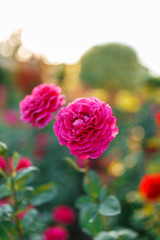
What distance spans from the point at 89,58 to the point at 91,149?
20.8 feet

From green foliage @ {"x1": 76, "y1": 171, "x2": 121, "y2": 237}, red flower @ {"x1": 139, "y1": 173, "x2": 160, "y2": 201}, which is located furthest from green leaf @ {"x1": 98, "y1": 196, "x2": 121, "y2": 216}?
red flower @ {"x1": 139, "y1": 173, "x2": 160, "y2": 201}

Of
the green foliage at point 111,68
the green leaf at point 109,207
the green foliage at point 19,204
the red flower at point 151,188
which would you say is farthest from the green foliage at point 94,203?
the green foliage at point 111,68

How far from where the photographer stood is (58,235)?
170 centimetres

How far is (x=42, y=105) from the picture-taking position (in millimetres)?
920

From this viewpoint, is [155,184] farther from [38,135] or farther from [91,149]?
[38,135]

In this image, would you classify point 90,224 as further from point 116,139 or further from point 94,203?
point 116,139

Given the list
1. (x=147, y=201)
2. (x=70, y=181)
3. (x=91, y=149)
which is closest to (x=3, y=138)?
(x=70, y=181)

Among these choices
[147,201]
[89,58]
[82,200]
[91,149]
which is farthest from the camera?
[89,58]

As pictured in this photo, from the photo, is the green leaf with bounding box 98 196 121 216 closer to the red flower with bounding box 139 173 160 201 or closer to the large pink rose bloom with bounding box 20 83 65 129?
the large pink rose bloom with bounding box 20 83 65 129

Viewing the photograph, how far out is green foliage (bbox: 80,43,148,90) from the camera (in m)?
6.70

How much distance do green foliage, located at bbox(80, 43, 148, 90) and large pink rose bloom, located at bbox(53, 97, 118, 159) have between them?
6.02m

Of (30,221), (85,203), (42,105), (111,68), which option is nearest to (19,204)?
(30,221)

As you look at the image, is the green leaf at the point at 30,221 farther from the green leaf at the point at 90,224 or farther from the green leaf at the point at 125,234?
the green leaf at the point at 125,234

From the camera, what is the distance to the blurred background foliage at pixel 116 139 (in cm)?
258
